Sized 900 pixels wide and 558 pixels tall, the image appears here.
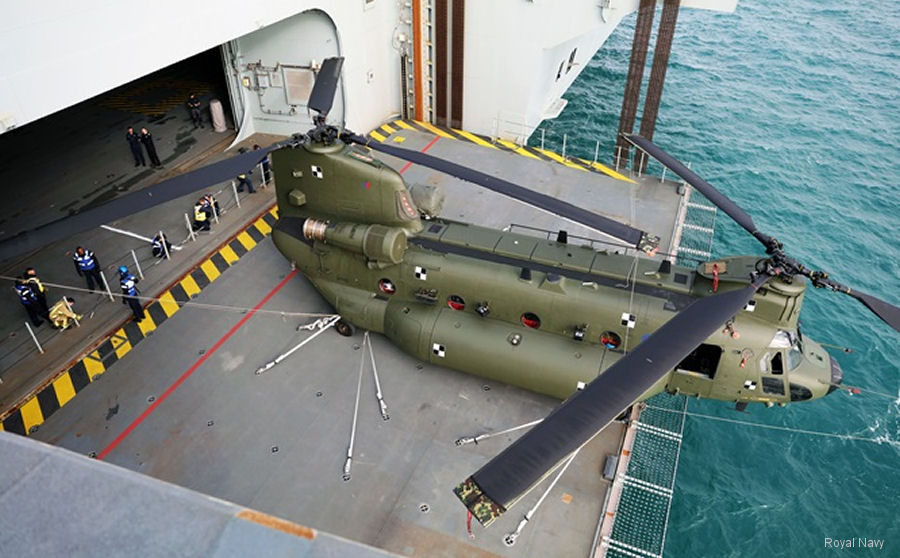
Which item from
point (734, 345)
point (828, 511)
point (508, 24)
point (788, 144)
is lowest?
point (828, 511)

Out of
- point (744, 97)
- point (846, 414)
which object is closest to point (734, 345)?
point (846, 414)

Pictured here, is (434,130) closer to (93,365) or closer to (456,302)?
(456,302)

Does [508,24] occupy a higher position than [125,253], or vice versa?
[508,24]

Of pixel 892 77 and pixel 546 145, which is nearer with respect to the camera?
pixel 546 145

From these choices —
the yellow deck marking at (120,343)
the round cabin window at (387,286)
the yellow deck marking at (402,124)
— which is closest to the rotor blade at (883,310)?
the round cabin window at (387,286)

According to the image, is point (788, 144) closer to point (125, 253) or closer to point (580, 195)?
point (580, 195)

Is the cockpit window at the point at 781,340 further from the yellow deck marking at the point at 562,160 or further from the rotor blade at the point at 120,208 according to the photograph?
the yellow deck marking at the point at 562,160
